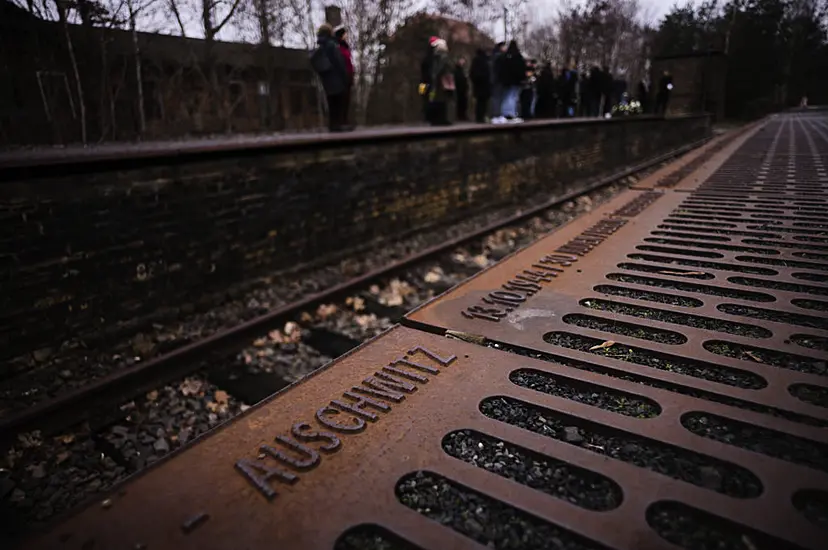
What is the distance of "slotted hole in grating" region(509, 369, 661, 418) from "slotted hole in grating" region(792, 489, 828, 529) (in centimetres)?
27

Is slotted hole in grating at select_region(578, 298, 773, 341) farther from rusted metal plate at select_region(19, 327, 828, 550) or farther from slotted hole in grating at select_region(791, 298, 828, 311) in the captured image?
rusted metal plate at select_region(19, 327, 828, 550)

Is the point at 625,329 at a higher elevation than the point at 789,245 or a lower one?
lower

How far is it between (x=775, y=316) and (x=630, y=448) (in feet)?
2.89

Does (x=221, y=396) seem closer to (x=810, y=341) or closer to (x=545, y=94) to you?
(x=810, y=341)

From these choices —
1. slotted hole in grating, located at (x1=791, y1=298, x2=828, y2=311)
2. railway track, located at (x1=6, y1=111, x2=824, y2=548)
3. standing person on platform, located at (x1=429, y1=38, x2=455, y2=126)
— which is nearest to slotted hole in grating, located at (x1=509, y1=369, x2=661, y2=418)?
railway track, located at (x1=6, y1=111, x2=824, y2=548)

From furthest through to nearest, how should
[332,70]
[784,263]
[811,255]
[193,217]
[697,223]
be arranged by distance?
[332,70], [193,217], [697,223], [811,255], [784,263]

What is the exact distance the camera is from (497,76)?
39.1ft

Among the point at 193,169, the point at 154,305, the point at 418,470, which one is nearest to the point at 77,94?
the point at 193,169

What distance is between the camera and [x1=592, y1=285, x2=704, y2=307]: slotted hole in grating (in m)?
1.62

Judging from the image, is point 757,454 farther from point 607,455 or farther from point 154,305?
point 154,305

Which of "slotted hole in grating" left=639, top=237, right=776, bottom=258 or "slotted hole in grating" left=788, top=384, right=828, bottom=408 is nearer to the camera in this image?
"slotted hole in grating" left=788, top=384, right=828, bottom=408

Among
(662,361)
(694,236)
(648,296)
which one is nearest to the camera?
(662,361)

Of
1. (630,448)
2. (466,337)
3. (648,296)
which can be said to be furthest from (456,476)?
(648,296)

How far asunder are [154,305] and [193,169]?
1250 millimetres
